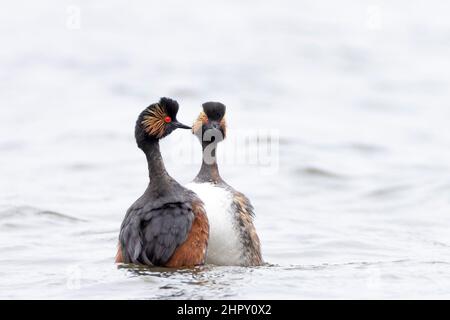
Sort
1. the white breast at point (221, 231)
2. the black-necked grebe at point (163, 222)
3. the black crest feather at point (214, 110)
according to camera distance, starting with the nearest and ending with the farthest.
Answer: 1. the black-necked grebe at point (163, 222)
2. the white breast at point (221, 231)
3. the black crest feather at point (214, 110)

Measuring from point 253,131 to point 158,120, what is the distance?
13.7 m

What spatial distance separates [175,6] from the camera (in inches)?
1499

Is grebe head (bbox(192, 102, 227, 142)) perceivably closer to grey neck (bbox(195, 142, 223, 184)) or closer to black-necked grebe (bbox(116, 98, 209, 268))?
grey neck (bbox(195, 142, 223, 184))

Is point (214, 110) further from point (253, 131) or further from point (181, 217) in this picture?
point (253, 131)

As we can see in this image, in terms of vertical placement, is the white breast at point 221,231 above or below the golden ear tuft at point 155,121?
below

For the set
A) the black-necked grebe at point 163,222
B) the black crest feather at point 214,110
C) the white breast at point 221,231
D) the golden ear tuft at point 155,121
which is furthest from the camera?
the black crest feather at point 214,110

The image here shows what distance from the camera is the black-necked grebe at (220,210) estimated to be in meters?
11.2

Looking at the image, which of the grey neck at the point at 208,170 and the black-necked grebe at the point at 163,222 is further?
the grey neck at the point at 208,170

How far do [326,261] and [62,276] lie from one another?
3217mm

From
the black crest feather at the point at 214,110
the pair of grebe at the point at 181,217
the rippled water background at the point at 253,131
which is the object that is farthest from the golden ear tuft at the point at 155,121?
the rippled water background at the point at 253,131

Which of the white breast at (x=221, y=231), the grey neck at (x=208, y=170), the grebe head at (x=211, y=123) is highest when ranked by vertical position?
the grebe head at (x=211, y=123)

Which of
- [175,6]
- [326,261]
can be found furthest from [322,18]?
[326,261]

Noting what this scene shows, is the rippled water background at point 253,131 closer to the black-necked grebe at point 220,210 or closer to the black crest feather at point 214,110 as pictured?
the black-necked grebe at point 220,210
